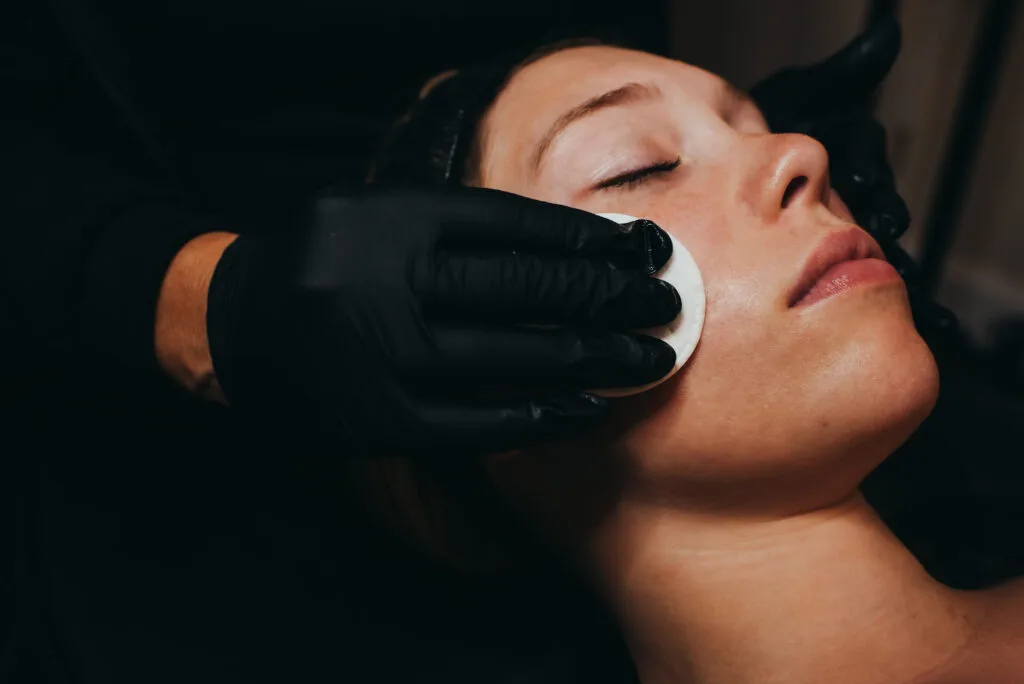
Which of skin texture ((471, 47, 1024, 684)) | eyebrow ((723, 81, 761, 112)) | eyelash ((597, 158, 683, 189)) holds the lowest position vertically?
skin texture ((471, 47, 1024, 684))

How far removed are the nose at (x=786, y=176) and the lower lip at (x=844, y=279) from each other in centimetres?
9

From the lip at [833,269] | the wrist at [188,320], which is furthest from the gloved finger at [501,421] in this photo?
the wrist at [188,320]

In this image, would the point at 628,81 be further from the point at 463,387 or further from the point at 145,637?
the point at 145,637

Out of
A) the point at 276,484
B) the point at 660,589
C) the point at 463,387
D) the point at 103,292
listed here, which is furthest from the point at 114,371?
the point at 660,589

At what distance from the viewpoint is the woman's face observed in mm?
810

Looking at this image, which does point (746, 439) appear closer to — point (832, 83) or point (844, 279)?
point (844, 279)

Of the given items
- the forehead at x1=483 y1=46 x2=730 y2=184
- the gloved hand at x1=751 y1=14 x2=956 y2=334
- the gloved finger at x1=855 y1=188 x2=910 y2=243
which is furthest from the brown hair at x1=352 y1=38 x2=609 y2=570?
the gloved finger at x1=855 y1=188 x2=910 y2=243

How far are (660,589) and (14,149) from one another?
1.19 m

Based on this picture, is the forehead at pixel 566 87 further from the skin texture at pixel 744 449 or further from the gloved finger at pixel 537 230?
the gloved finger at pixel 537 230

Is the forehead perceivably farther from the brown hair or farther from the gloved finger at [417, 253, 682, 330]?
the gloved finger at [417, 253, 682, 330]

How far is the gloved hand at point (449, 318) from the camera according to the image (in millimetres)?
741

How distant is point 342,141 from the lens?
1462 mm

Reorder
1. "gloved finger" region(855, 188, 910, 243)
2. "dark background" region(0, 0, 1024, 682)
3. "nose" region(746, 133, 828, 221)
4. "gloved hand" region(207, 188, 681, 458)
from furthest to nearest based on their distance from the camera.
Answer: "gloved finger" region(855, 188, 910, 243) → "dark background" region(0, 0, 1024, 682) → "nose" region(746, 133, 828, 221) → "gloved hand" region(207, 188, 681, 458)

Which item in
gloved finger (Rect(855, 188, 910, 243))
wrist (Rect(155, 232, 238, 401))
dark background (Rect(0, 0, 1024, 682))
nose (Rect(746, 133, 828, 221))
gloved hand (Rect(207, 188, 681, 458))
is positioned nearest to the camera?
gloved hand (Rect(207, 188, 681, 458))
